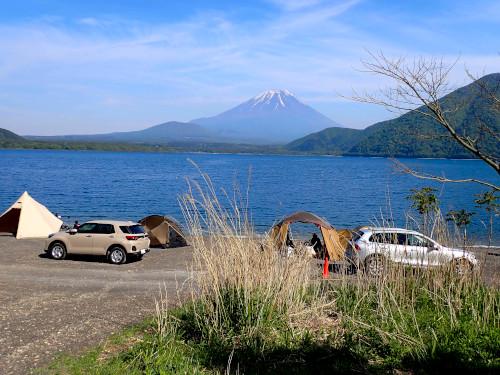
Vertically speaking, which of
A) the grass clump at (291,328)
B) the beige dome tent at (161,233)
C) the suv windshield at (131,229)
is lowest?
the beige dome tent at (161,233)

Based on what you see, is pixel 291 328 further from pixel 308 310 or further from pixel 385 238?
pixel 385 238

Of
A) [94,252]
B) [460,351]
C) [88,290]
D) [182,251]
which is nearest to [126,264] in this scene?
[94,252]

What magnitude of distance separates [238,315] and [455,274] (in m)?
3.91

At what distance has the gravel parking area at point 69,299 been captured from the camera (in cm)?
733

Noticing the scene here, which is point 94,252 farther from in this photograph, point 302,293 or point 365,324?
point 365,324

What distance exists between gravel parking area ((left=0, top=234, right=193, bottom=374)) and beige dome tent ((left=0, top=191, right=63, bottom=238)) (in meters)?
4.51

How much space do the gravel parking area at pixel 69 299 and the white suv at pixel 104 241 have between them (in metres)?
0.39

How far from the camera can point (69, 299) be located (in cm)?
1034

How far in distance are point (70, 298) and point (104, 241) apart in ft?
19.9

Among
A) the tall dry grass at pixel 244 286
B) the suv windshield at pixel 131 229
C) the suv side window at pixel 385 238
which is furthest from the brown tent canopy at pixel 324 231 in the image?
the tall dry grass at pixel 244 286

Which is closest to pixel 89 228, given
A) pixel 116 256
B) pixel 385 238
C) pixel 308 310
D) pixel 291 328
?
pixel 116 256

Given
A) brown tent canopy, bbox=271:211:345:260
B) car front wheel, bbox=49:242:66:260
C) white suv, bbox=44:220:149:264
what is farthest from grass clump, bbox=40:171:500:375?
car front wheel, bbox=49:242:66:260

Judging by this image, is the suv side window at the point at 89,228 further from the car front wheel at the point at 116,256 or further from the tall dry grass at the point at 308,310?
the tall dry grass at the point at 308,310

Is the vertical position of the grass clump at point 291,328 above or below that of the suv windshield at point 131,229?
above
